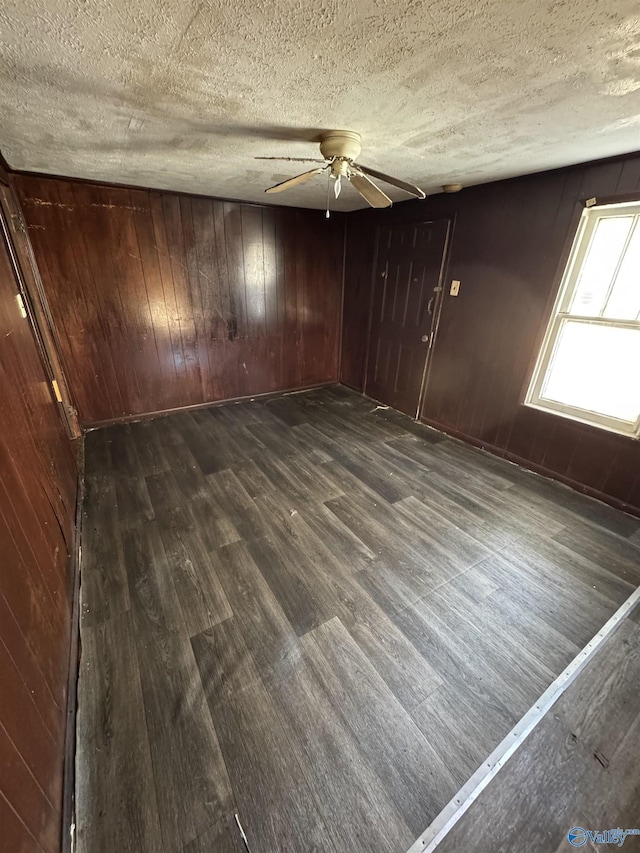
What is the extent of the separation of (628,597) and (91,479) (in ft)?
11.6

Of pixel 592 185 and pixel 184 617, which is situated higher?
pixel 592 185

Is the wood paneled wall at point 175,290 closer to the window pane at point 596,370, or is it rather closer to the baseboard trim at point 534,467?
the baseboard trim at point 534,467

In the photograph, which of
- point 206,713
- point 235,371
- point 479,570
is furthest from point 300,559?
point 235,371

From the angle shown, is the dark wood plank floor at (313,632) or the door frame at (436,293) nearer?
the dark wood plank floor at (313,632)

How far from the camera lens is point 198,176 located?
8.63ft

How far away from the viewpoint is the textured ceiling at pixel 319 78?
966 millimetres

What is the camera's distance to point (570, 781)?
3.69 feet

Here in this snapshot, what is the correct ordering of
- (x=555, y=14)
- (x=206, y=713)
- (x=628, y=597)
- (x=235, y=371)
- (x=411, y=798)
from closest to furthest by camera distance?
(x=555, y=14)
(x=411, y=798)
(x=206, y=713)
(x=628, y=597)
(x=235, y=371)

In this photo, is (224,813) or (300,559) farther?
(300,559)

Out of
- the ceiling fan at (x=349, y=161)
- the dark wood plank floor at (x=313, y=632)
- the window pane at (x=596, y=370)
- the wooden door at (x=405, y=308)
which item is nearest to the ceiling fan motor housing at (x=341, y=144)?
the ceiling fan at (x=349, y=161)

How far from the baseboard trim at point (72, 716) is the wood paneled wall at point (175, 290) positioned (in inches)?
78.6

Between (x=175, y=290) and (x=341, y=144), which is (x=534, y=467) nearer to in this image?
(x=341, y=144)

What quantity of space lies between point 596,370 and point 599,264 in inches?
28.9

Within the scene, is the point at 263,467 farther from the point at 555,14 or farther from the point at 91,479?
the point at 555,14
